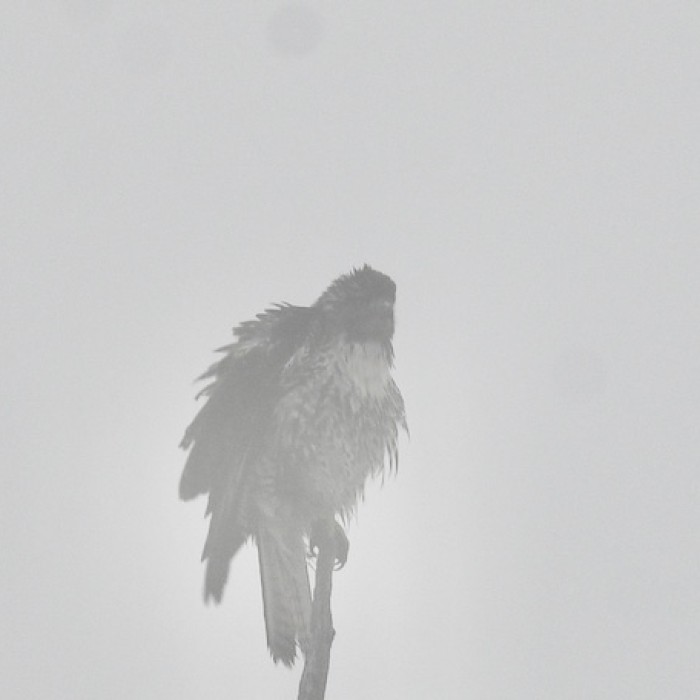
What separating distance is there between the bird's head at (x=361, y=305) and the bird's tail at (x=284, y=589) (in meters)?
1.62

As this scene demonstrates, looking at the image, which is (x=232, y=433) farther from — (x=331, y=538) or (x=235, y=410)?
(x=331, y=538)

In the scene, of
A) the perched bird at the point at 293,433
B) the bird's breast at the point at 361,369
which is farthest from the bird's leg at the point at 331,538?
the bird's breast at the point at 361,369

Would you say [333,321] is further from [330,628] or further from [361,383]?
[330,628]

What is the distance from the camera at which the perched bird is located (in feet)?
24.8

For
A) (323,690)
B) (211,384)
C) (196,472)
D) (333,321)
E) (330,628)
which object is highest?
(333,321)

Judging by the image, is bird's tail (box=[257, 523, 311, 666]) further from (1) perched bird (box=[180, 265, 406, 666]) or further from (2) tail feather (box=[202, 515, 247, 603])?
(2) tail feather (box=[202, 515, 247, 603])

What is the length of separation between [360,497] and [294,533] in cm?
83

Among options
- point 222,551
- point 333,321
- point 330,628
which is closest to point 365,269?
point 333,321

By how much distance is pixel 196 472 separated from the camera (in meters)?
7.89

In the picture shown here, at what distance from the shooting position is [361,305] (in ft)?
28.8

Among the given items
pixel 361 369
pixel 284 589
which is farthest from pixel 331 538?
pixel 361 369

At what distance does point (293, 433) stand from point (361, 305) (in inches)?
48.4

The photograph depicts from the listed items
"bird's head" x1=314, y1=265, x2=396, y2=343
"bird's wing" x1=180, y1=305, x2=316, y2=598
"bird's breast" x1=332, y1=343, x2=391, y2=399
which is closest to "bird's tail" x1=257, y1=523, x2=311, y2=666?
"bird's wing" x1=180, y1=305, x2=316, y2=598

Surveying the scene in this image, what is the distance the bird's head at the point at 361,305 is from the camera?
8.67 metres
